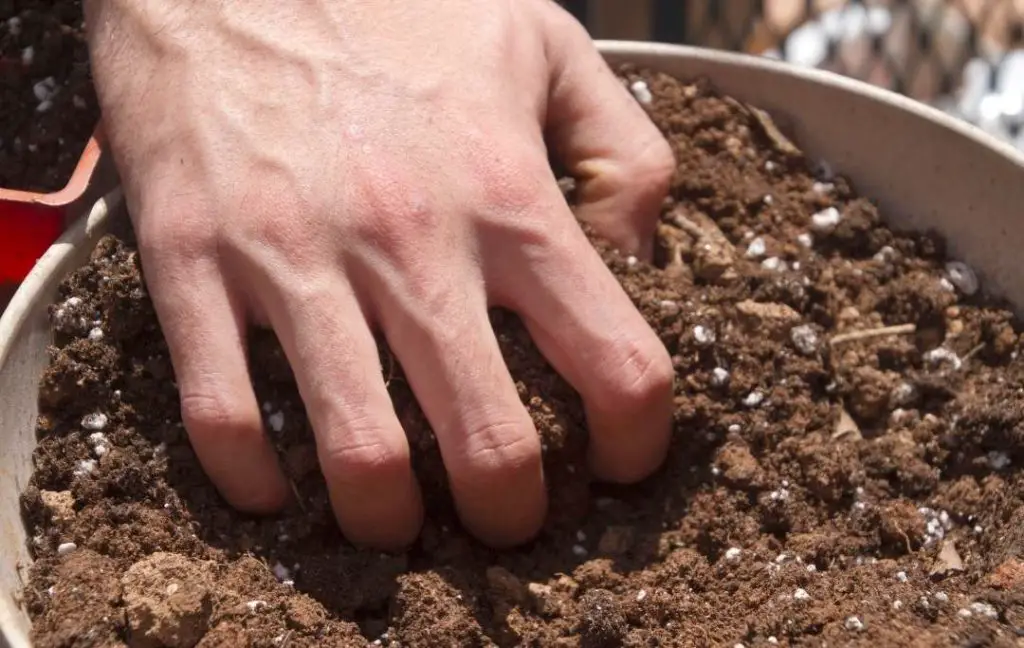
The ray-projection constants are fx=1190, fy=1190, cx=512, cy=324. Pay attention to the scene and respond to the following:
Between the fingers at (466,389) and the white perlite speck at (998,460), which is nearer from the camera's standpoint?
the fingers at (466,389)

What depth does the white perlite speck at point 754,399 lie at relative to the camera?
1.01m

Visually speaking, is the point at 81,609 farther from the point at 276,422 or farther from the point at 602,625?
the point at 602,625

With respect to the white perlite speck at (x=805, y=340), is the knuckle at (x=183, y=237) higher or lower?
higher

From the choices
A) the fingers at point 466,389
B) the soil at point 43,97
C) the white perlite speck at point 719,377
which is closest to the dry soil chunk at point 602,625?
the fingers at point 466,389

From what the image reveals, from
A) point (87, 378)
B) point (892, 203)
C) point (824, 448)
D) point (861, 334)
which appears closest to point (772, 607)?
point (824, 448)

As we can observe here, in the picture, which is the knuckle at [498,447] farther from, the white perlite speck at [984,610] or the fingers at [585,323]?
the white perlite speck at [984,610]

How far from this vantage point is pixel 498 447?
0.86 meters

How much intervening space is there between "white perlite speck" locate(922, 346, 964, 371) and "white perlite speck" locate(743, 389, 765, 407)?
0.17 m

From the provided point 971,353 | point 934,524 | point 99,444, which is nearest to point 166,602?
point 99,444

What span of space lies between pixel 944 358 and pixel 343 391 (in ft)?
1.79

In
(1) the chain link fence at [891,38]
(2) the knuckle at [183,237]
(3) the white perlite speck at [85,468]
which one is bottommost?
(1) the chain link fence at [891,38]

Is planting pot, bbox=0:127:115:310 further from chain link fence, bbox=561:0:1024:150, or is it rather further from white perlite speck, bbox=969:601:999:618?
chain link fence, bbox=561:0:1024:150

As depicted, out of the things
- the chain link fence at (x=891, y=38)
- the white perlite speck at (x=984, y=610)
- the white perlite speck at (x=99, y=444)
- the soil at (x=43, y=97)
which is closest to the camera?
the white perlite speck at (x=984, y=610)

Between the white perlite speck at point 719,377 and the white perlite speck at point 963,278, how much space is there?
0.81 ft
